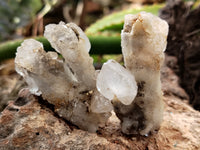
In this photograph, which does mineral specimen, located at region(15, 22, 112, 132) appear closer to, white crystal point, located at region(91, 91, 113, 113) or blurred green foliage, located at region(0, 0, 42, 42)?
white crystal point, located at region(91, 91, 113, 113)

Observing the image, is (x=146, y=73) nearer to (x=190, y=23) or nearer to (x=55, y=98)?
(x=55, y=98)

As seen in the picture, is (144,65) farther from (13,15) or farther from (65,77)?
(13,15)

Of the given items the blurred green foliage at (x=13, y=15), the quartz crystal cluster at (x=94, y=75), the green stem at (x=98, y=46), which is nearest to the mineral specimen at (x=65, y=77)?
the quartz crystal cluster at (x=94, y=75)

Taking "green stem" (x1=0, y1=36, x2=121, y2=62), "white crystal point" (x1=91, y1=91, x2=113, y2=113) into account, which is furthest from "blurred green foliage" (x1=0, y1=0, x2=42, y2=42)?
"white crystal point" (x1=91, y1=91, x2=113, y2=113)

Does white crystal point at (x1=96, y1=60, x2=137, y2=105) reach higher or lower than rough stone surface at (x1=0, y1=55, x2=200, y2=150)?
higher

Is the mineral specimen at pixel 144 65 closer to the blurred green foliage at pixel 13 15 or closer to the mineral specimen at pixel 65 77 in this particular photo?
the mineral specimen at pixel 65 77

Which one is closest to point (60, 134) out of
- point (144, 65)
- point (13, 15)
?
point (144, 65)
